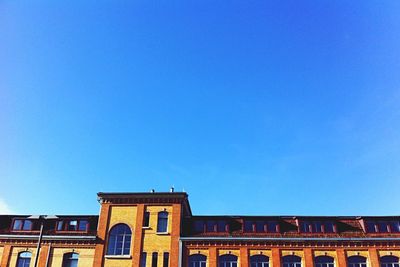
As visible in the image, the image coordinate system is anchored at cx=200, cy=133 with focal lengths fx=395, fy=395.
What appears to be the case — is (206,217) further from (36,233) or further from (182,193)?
(36,233)

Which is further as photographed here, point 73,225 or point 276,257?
point 73,225

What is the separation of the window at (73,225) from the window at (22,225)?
2.99m

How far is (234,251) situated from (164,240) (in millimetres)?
6438

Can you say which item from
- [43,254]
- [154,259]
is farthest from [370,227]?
[43,254]

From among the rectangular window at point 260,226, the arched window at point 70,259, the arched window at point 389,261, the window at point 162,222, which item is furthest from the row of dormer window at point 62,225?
the arched window at point 389,261

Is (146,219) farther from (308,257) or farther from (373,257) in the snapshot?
(373,257)

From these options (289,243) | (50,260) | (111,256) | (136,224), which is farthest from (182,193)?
(50,260)

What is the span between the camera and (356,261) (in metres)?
35.1

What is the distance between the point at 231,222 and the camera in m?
37.4

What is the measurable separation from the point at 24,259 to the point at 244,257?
66.8 feet

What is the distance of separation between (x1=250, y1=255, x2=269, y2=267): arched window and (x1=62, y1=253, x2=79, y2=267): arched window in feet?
52.5

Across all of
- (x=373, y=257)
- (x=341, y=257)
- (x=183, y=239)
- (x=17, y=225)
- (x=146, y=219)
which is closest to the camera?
(x=373, y=257)

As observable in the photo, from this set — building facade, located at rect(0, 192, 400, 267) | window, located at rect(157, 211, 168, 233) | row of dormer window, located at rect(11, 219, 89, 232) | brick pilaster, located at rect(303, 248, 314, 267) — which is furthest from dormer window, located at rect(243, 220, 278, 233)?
row of dormer window, located at rect(11, 219, 89, 232)

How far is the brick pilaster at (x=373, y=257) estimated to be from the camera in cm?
3456
